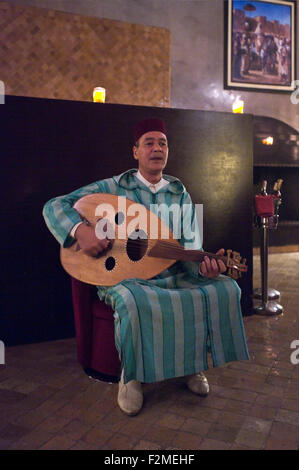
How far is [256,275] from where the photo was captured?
5574 mm

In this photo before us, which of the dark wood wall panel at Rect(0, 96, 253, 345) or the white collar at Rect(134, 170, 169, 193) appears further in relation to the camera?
the dark wood wall panel at Rect(0, 96, 253, 345)

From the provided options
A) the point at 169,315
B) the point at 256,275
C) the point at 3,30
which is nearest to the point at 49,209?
the point at 169,315

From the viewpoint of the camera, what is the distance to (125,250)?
2229 mm

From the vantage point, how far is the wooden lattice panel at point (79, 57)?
19.2 ft

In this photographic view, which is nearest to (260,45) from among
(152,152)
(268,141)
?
(268,141)

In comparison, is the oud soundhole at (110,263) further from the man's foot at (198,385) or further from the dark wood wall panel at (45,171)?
the dark wood wall panel at (45,171)

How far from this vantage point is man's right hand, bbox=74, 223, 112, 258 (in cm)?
216

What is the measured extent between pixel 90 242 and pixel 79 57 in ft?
16.1

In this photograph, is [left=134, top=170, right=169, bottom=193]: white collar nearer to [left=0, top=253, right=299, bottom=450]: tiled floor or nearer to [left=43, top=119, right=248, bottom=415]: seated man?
[left=43, top=119, right=248, bottom=415]: seated man

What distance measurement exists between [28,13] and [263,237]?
459 cm

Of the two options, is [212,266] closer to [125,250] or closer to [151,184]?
[125,250]

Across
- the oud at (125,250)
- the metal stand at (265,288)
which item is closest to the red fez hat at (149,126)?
the oud at (125,250)

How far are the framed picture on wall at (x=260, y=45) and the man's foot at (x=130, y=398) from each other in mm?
6526

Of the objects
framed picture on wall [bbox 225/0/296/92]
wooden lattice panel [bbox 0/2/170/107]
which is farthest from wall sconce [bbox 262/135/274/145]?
wooden lattice panel [bbox 0/2/170/107]
